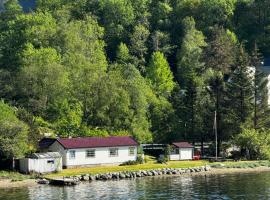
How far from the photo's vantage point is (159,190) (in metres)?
63.7

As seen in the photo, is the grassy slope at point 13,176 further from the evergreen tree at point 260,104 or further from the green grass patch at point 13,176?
the evergreen tree at point 260,104

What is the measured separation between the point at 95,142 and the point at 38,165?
35.2 feet

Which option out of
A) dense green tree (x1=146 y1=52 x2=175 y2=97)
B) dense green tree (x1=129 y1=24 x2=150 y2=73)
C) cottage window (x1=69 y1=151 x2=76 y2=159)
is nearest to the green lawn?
cottage window (x1=69 y1=151 x2=76 y2=159)

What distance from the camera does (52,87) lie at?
339 ft

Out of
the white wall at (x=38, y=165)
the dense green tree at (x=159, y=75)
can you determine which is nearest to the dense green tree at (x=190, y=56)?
the dense green tree at (x=159, y=75)

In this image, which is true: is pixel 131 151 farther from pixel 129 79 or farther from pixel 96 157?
pixel 129 79

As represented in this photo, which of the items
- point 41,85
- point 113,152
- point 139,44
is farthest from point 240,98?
point 139,44

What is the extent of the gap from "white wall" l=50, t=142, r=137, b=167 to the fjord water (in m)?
10.3

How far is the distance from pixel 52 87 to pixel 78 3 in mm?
66502

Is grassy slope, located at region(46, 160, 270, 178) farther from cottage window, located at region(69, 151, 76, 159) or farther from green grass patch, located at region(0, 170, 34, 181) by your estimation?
green grass patch, located at region(0, 170, 34, 181)

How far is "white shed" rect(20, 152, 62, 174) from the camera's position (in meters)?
74.2

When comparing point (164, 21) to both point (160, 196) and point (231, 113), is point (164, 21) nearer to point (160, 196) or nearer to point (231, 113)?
point (231, 113)

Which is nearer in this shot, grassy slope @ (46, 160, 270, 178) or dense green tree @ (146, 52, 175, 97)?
grassy slope @ (46, 160, 270, 178)

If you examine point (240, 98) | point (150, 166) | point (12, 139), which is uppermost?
point (240, 98)
